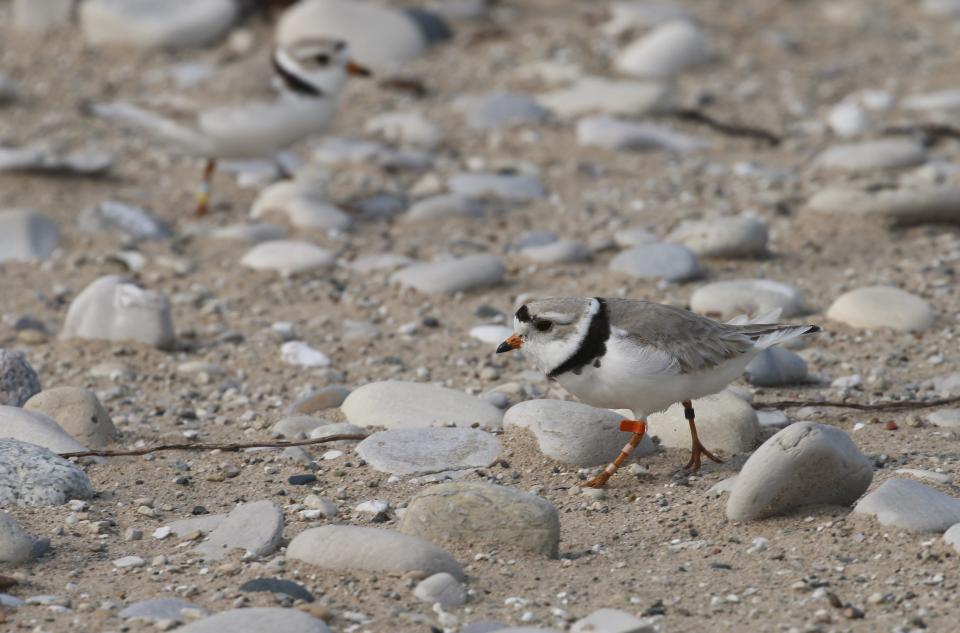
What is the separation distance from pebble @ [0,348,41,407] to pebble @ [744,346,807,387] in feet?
9.49

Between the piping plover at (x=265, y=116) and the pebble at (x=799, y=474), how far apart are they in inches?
186

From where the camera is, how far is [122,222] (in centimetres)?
780

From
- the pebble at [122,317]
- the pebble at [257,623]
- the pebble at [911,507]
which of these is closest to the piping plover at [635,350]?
the pebble at [911,507]

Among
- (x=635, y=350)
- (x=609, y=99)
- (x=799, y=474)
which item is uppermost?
(x=635, y=350)

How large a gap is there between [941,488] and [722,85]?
20.7ft

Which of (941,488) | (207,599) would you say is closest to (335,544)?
(207,599)

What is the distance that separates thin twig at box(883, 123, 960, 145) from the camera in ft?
29.0

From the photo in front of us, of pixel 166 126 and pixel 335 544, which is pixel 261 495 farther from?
pixel 166 126

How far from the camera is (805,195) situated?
26.0 ft

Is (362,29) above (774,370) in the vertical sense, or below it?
below

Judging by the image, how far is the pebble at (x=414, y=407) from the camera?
16.6 feet

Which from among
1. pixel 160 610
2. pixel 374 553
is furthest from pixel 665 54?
pixel 160 610

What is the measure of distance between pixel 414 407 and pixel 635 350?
1072 mm

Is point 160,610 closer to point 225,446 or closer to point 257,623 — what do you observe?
point 257,623
